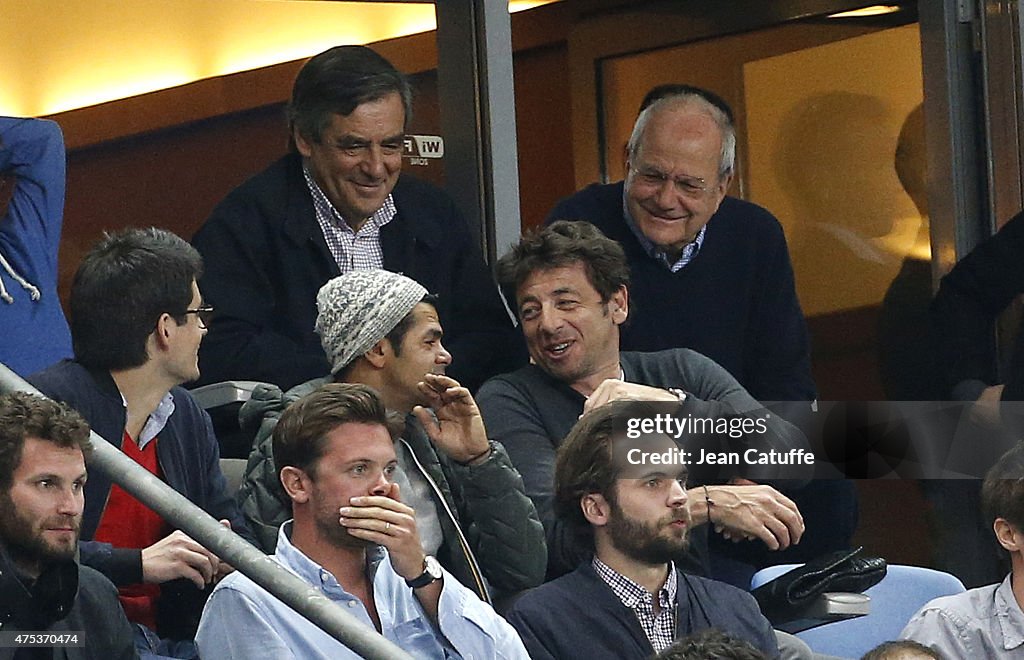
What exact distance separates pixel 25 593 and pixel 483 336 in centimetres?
182

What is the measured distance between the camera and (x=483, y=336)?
5184mm

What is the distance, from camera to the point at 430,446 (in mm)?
4418

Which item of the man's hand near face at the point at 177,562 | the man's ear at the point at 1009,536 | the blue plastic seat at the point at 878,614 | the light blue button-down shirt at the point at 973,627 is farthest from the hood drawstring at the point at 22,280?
the man's ear at the point at 1009,536

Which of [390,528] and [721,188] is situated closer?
[390,528]

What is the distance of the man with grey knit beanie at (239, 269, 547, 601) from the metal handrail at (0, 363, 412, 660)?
0.75m

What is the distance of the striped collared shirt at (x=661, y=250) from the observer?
5422mm

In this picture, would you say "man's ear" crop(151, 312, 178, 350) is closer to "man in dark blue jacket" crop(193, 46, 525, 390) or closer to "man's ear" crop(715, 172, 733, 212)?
"man in dark blue jacket" crop(193, 46, 525, 390)

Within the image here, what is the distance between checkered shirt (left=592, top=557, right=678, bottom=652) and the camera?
420cm

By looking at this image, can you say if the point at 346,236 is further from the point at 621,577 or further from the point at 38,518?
the point at 38,518

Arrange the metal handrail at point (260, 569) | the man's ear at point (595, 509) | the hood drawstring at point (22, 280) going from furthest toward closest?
1. the hood drawstring at point (22, 280)
2. the man's ear at point (595, 509)
3. the metal handrail at point (260, 569)

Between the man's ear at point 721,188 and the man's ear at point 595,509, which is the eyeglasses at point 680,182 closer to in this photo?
the man's ear at point 721,188

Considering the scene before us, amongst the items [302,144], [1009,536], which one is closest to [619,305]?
[302,144]

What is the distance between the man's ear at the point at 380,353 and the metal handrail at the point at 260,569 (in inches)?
41.9

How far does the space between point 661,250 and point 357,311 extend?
120 cm
